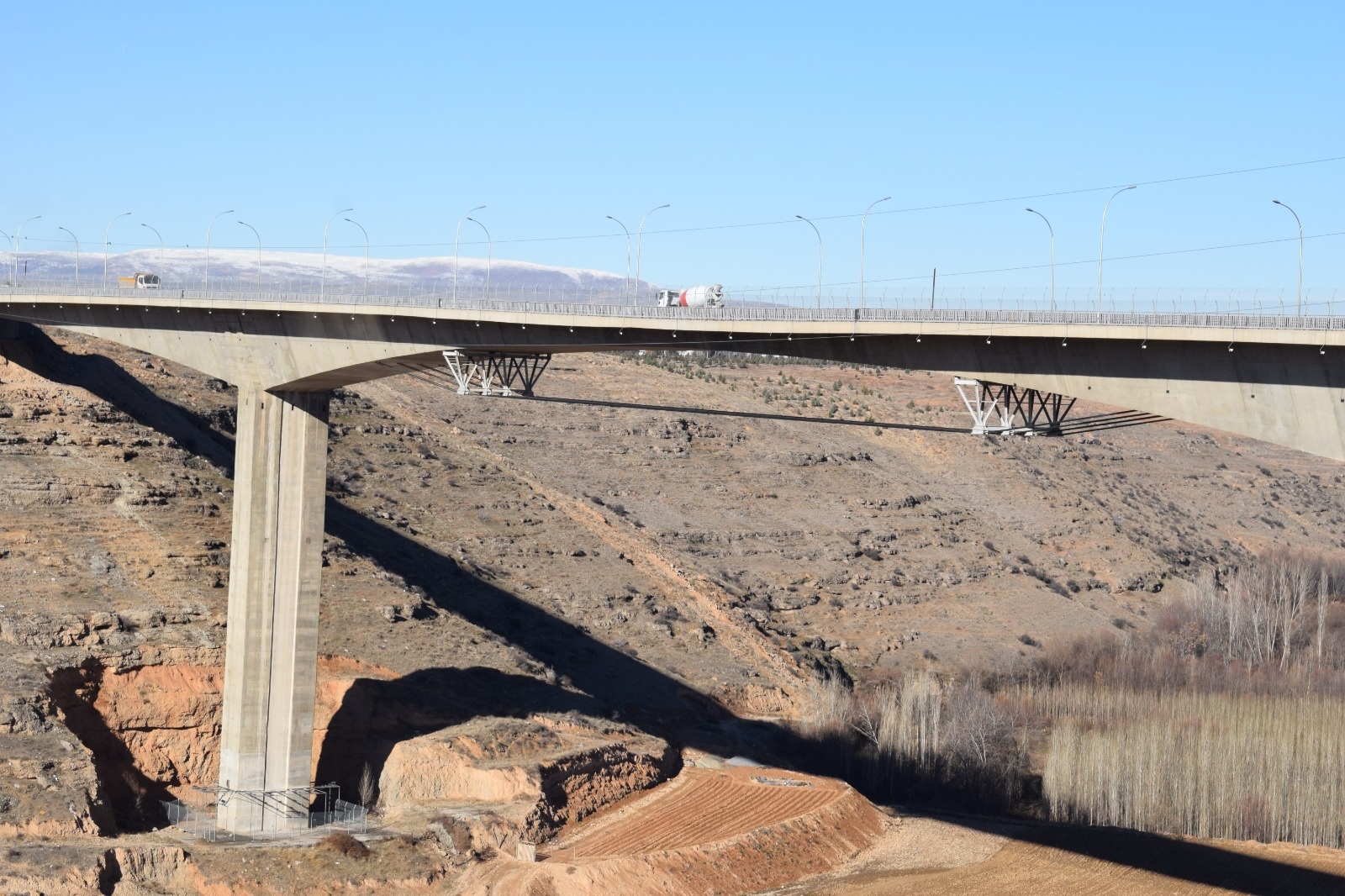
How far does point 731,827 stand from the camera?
4575 centimetres

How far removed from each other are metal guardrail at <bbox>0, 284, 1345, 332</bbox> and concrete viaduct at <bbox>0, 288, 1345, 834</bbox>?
0.05m

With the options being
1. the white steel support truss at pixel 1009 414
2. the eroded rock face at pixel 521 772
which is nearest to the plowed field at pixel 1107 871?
the eroded rock face at pixel 521 772

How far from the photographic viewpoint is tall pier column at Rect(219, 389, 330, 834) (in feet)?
150

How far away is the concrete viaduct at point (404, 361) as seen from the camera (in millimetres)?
31422

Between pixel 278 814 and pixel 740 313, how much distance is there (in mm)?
19084

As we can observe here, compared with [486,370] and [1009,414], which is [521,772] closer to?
[486,370]

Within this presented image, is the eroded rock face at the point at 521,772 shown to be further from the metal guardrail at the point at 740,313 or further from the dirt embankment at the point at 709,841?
the metal guardrail at the point at 740,313

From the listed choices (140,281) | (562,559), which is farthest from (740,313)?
(562,559)

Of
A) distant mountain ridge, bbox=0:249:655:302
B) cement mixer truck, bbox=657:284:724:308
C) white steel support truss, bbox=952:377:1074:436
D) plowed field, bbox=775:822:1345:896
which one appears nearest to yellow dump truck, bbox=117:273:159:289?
distant mountain ridge, bbox=0:249:655:302

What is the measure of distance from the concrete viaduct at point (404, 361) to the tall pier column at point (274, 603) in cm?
5

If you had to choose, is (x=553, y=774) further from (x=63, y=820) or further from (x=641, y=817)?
(x=63, y=820)

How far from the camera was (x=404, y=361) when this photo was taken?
44875 millimetres

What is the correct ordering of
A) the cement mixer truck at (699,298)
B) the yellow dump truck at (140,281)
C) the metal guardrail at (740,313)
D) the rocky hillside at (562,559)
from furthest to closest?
1. the yellow dump truck at (140,281)
2. the rocky hillside at (562,559)
3. the cement mixer truck at (699,298)
4. the metal guardrail at (740,313)

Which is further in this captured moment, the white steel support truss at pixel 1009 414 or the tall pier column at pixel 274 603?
the tall pier column at pixel 274 603
